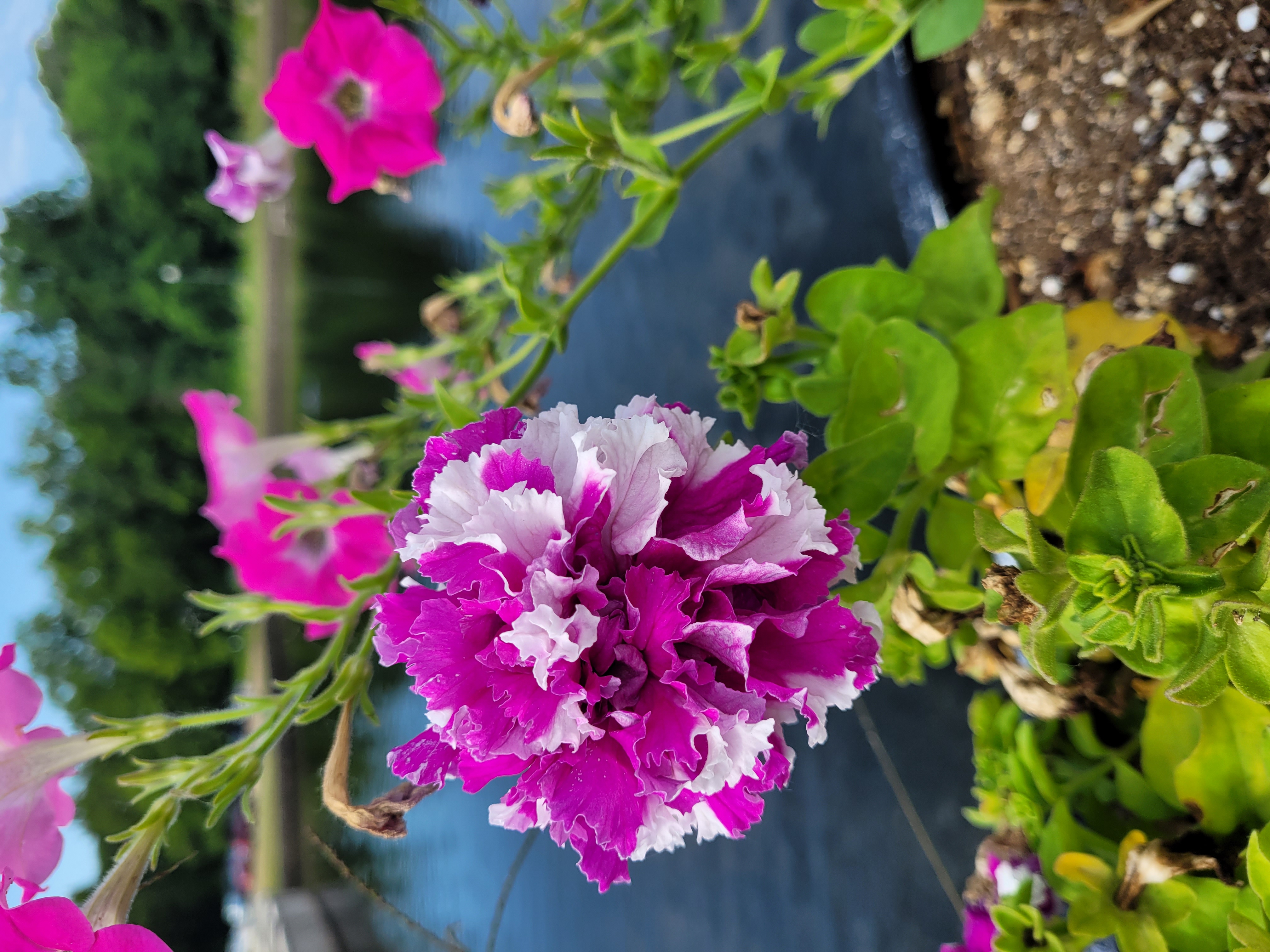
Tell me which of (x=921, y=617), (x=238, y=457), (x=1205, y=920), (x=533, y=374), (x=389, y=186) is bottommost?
(x=1205, y=920)

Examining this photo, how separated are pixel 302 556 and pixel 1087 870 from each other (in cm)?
43

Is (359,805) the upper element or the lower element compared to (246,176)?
lower

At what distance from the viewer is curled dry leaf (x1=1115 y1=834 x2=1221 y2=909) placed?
0.84ft

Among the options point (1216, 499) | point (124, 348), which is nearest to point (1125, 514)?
point (1216, 499)

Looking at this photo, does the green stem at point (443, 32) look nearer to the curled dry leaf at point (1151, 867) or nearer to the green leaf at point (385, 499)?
the green leaf at point (385, 499)

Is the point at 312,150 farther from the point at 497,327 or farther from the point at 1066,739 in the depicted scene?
the point at 1066,739

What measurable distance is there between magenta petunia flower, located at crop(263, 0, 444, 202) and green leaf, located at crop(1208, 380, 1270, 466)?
1.28 ft

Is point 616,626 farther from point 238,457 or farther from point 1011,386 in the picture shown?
point 238,457

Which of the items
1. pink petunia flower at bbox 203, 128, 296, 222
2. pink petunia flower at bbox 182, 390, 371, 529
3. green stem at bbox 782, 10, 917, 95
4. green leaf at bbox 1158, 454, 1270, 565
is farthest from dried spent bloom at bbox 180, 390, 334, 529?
green leaf at bbox 1158, 454, 1270, 565

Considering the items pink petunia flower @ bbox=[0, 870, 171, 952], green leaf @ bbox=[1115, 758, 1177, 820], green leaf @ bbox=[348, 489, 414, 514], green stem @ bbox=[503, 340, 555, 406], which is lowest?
green leaf @ bbox=[1115, 758, 1177, 820]

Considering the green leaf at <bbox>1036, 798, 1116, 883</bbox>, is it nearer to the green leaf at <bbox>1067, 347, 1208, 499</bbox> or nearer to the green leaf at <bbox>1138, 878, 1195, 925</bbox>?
the green leaf at <bbox>1138, 878, 1195, 925</bbox>

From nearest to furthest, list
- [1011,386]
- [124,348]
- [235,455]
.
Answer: [1011,386], [235,455], [124,348]

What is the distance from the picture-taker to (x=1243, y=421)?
22cm

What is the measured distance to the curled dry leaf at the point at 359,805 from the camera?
219 millimetres
